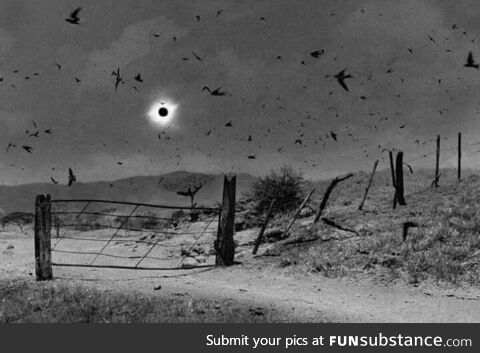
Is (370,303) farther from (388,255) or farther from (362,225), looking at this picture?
(362,225)

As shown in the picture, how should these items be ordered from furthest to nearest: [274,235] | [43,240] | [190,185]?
1. [190,185]
2. [274,235]
3. [43,240]

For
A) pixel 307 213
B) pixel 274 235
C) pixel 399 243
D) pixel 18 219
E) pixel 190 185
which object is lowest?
pixel 18 219

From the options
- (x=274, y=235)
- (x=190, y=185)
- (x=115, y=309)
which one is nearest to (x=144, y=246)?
(x=274, y=235)

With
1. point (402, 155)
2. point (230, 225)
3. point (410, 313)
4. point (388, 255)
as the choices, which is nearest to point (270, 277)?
point (230, 225)

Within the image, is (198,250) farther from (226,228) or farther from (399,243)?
(399,243)

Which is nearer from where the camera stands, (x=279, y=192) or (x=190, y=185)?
(x=279, y=192)

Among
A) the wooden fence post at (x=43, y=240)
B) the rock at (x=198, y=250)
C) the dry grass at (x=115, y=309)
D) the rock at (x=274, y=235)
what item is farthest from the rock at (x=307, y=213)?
the dry grass at (x=115, y=309)

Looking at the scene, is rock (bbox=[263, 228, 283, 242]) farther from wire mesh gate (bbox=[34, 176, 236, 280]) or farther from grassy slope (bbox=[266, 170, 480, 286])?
wire mesh gate (bbox=[34, 176, 236, 280])
